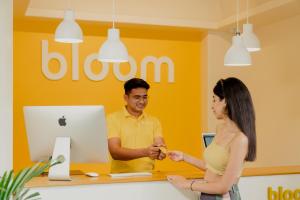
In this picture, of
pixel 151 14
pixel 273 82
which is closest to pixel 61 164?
pixel 151 14

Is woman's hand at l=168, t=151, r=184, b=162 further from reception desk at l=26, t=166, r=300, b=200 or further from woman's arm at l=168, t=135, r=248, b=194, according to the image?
woman's arm at l=168, t=135, r=248, b=194

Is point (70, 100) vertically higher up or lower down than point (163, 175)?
higher up

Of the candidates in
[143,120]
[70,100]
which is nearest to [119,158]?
[143,120]

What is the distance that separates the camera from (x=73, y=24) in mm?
4340

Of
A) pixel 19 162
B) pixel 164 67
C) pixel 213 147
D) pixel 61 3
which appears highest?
pixel 61 3

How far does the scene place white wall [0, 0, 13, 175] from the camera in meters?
3.99

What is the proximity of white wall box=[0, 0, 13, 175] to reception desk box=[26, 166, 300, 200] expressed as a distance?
1.46ft

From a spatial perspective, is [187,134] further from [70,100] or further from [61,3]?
[61,3]

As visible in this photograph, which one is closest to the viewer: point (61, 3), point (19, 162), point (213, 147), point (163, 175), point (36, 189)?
Result: point (213, 147)

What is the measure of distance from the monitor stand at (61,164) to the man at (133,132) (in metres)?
0.86

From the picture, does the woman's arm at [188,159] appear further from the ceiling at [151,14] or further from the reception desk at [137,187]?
the ceiling at [151,14]

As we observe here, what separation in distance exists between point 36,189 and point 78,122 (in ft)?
1.79

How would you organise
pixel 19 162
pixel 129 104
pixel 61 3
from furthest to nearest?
pixel 19 162, pixel 61 3, pixel 129 104

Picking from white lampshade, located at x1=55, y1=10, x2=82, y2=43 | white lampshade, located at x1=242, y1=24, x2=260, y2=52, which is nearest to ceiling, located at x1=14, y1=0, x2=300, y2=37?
white lampshade, located at x1=242, y1=24, x2=260, y2=52
